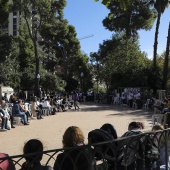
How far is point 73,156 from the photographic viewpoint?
3.56 m

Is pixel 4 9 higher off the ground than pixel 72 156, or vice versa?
pixel 4 9

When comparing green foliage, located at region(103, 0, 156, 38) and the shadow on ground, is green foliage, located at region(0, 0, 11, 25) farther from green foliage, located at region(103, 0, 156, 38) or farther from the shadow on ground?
the shadow on ground

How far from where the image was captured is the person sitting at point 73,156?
3.27 meters

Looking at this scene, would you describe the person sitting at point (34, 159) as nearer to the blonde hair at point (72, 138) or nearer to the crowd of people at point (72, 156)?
the crowd of people at point (72, 156)

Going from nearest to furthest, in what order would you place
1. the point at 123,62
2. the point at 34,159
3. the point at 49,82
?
the point at 34,159 < the point at 123,62 < the point at 49,82

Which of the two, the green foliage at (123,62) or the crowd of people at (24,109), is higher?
the green foliage at (123,62)

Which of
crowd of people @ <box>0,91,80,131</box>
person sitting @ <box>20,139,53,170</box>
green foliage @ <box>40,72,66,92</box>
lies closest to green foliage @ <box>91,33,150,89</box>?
green foliage @ <box>40,72,66,92</box>

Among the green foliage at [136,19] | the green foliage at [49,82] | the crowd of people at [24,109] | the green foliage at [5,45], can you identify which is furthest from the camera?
the green foliage at [49,82]

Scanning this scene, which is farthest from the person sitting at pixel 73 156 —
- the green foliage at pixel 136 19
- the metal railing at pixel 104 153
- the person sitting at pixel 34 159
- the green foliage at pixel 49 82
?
the green foliage at pixel 49 82

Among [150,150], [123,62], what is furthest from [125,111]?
[150,150]

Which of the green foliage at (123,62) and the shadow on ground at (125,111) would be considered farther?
the green foliage at (123,62)

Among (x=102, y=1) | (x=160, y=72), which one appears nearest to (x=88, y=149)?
(x=102, y=1)

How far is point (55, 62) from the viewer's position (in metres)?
59.6

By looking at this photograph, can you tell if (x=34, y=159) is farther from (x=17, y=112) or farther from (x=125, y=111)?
(x=125, y=111)
